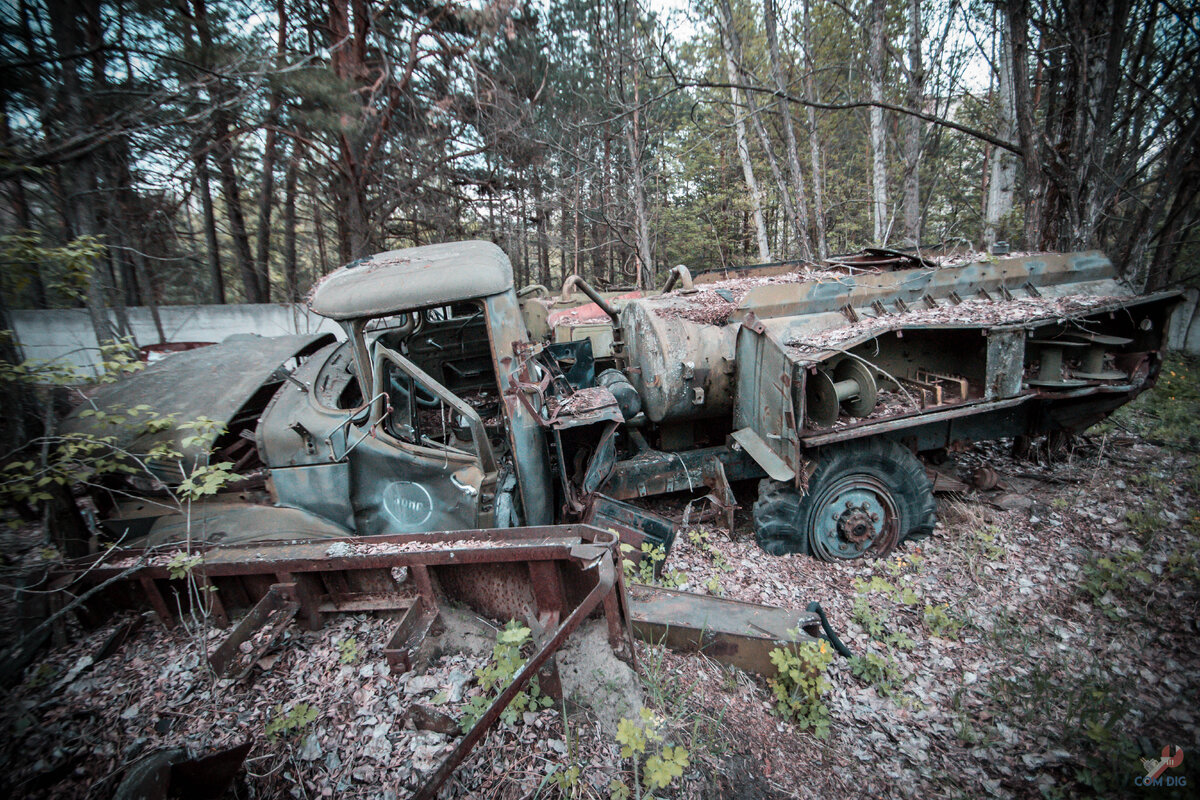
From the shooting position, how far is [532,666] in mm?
1858

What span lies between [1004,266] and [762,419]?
288 cm

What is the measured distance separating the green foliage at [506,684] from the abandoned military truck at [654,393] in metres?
1.13

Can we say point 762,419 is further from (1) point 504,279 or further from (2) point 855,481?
(1) point 504,279

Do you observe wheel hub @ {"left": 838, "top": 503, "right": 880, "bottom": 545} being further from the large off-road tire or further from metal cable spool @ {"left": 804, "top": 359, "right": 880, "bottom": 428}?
metal cable spool @ {"left": 804, "top": 359, "right": 880, "bottom": 428}

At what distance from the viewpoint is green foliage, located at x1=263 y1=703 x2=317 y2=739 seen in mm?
2018

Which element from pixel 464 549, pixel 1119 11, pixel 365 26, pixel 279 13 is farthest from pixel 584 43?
pixel 464 549

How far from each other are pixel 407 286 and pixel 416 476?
126 centimetres

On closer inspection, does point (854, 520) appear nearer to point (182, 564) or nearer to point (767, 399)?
point (767, 399)

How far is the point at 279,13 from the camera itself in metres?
8.66

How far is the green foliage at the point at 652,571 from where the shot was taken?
3.32 metres

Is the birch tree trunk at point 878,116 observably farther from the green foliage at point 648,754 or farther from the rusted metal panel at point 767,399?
the green foliage at point 648,754

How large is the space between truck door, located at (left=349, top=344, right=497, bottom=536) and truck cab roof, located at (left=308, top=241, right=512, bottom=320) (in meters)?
0.33

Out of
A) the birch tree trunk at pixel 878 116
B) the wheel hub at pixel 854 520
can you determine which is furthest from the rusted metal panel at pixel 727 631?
the birch tree trunk at pixel 878 116

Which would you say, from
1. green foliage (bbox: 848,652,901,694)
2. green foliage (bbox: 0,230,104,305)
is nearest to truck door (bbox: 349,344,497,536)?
green foliage (bbox: 0,230,104,305)
